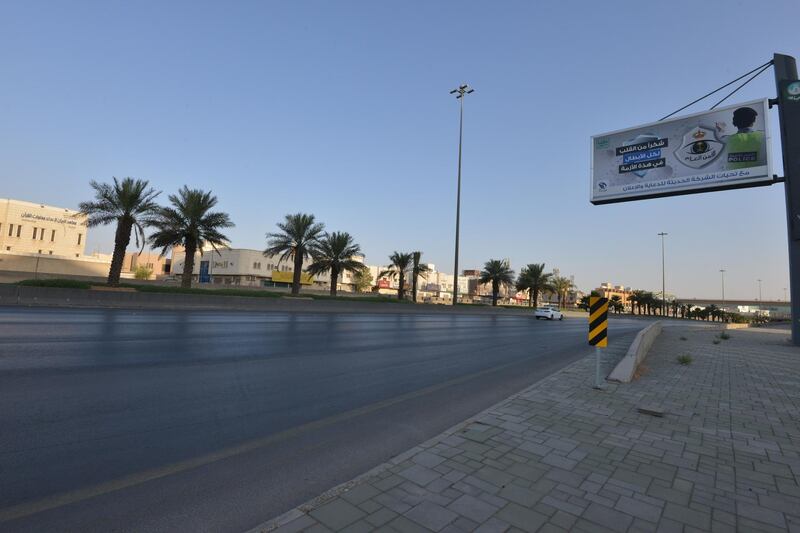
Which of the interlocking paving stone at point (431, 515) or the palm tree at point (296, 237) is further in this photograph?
the palm tree at point (296, 237)

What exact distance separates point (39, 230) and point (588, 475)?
333ft

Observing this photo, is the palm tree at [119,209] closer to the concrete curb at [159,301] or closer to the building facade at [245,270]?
the concrete curb at [159,301]

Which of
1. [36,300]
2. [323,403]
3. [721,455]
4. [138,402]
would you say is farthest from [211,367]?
[36,300]

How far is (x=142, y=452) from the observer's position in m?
3.94

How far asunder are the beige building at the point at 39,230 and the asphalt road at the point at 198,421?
8359 centimetres

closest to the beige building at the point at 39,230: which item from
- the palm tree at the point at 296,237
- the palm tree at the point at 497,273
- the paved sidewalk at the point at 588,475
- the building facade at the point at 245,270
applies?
the building facade at the point at 245,270

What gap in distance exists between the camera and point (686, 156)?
20469mm

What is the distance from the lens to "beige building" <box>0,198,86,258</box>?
2950 inches

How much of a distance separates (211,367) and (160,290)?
883 inches

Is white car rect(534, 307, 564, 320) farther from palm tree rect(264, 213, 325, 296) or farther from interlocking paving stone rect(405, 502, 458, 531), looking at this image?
interlocking paving stone rect(405, 502, 458, 531)

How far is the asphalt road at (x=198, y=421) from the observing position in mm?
3096

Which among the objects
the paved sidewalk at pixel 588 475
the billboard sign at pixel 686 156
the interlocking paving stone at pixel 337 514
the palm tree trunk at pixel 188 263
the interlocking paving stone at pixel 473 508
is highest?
the billboard sign at pixel 686 156

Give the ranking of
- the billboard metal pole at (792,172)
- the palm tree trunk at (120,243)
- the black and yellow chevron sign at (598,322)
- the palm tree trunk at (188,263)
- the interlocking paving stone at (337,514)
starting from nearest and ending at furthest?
the interlocking paving stone at (337,514) < the black and yellow chevron sign at (598,322) < the billboard metal pole at (792,172) < the palm tree trunk at (120,243) < the palm tree trunk at (188,263)

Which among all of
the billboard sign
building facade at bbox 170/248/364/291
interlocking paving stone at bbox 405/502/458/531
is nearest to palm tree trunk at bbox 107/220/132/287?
the billboard sign
